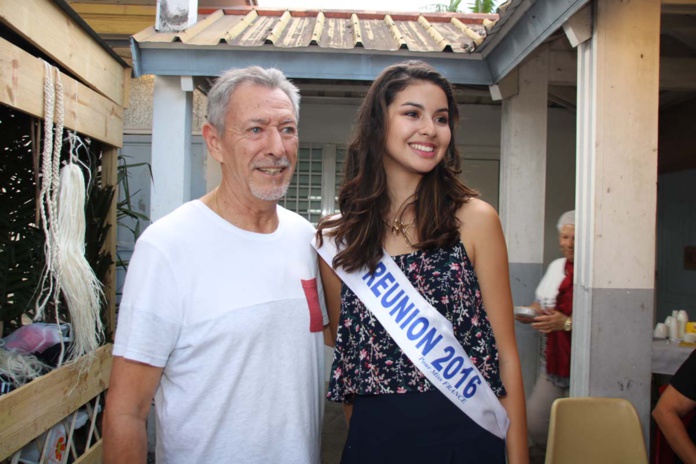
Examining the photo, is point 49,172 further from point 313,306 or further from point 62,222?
point 313,306

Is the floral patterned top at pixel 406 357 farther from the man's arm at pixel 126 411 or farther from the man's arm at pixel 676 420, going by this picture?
the man's arm at pixel 676 420

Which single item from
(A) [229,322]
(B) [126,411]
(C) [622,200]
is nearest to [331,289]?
(A) [229,322]

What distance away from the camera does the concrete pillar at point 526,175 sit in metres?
4.80

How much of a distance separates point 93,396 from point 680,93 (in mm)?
7076

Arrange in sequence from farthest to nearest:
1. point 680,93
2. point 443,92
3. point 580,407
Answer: point 680,93, point 580,407, point 443,92

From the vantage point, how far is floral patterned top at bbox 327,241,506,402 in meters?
1.68

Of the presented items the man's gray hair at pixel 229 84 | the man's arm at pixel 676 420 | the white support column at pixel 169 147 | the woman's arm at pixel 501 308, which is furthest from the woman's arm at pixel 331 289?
the white support column at pixel 169 147

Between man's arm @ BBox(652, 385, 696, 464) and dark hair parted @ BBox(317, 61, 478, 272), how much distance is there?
4.85 feet

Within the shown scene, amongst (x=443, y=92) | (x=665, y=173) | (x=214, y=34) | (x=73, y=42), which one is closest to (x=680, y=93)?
(x=665, y=173)

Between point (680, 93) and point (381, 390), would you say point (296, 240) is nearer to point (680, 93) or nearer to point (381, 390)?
point (381, 390)

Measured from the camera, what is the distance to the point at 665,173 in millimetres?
7898

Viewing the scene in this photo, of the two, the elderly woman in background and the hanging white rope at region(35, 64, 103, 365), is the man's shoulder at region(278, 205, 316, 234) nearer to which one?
the hanging white rope at region(35, 64, 103, 365)

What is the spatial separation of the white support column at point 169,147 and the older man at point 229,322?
2967mm

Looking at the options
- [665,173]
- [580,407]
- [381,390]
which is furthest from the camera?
[665,173]
